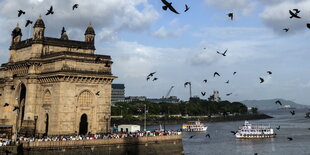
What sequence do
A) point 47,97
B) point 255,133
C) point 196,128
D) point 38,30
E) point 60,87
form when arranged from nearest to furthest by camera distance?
point 60,87
point 47,97
point 38,30
point 255,133
point 196,128

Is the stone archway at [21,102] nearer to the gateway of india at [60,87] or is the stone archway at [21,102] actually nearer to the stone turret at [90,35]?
the gateway of india at [60,87]

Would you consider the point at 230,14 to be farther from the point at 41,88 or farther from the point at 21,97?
the point at 21,97

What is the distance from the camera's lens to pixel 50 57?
59062mm

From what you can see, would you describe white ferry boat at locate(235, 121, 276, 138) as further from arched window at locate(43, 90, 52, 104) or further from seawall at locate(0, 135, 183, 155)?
arched window at locate(43, 90, 52, 104)

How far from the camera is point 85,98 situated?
58.6 meters

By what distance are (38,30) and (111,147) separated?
26482mm

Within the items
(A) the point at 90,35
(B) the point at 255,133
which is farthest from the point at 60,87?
(B) the point at 255,133

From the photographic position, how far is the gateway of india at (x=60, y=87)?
55.8 metres

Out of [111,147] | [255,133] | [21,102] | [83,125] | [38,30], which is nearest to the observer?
[111,147]

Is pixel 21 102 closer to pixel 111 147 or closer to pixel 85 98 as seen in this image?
pixel 85 98

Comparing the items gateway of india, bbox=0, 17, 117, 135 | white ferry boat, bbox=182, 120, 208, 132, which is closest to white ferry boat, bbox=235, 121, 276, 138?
white ferry boat, bbox=182, 120, 208, 132

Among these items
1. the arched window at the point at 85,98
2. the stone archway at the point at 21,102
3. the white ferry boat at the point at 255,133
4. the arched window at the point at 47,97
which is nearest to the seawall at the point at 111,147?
the arched window at the point at 85,98

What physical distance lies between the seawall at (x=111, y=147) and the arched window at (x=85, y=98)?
9823 millimetres

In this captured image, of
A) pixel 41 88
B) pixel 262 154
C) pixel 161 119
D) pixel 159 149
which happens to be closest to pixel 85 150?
pixel 159 149
